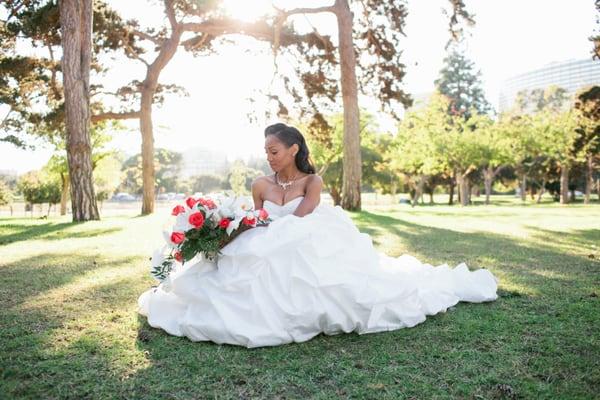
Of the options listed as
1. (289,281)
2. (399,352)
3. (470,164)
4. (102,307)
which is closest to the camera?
(399,352)

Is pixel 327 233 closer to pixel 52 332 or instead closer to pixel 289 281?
pixel 289 281

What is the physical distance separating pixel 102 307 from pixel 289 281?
2.31 meters

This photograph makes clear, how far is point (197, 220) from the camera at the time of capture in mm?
4062

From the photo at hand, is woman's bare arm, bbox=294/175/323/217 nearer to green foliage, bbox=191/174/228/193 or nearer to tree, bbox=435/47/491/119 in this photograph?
tree, bbox=435/47/491/119

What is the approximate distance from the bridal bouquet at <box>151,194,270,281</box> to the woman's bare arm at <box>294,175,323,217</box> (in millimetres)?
578

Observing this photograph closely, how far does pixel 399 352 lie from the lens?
3.65 m

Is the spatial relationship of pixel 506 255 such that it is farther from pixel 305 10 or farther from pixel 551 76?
pixel 551 76

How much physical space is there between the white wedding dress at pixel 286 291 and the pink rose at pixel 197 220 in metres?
0.33

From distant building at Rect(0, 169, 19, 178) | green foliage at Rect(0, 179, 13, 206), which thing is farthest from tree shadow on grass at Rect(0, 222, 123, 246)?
distant building at Rect(0, 169, 19, 178)

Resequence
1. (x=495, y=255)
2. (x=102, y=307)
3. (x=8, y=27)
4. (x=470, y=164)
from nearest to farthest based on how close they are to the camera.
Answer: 1. (x=102, y=307)
2. (x=495, y=255)
3. (x=8, y=27)
4. (x=470, y=164)

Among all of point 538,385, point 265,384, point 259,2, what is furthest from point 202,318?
point 259,2

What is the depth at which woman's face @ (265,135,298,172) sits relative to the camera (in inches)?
197

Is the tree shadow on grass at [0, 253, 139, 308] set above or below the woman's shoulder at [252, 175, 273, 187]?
below

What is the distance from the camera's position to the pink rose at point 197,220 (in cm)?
405
